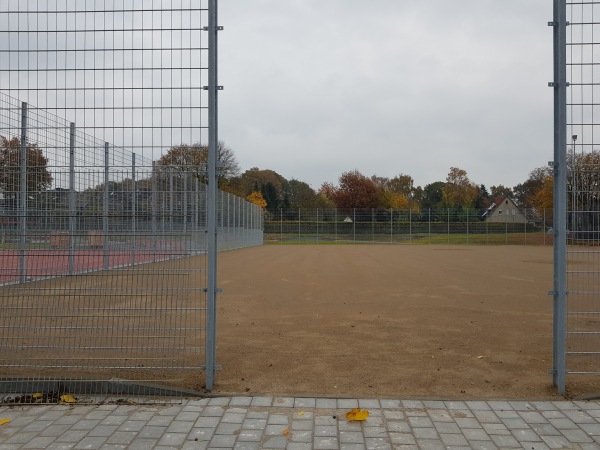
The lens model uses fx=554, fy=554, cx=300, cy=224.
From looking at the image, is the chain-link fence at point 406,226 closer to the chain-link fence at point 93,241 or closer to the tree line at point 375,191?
the tree line at point 375,191

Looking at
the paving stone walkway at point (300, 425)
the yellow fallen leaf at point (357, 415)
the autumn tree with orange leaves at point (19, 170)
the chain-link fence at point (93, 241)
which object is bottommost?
the paving stone walkway at point (300, 425)

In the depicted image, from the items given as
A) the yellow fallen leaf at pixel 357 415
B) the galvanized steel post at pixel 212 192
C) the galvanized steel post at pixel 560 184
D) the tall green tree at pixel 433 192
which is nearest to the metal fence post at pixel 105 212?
Answer: the galvanized steel post at pixel 212 192

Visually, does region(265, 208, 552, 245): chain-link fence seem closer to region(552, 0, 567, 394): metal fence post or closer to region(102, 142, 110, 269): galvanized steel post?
region(552, 0, 567, 394): metal fence post

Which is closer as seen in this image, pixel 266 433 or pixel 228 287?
pixel 266 433

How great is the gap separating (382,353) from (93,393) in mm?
3116

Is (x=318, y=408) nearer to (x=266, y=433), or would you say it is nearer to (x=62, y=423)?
(x=266, y=433)

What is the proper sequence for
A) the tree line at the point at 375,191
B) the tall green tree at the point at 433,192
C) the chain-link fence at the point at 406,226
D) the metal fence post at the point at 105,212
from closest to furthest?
the metal fence post at the point at 105,212 < the chain-link fence at the point at 406,226 < the tree line at the point at 375,191 < the tall green tree at the point at 433,192

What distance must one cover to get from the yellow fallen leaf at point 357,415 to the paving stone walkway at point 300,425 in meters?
0.05

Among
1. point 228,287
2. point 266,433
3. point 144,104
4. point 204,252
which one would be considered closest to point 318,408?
point 266,433

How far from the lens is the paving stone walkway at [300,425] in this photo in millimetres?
3912

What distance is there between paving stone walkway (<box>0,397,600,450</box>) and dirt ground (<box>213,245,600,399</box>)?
34 cm

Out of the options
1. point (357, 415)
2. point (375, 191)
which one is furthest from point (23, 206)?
point (375, 191)

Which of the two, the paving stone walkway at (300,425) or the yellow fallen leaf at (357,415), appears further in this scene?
the yellow fallen leaf at (357,415)

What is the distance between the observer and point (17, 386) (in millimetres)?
5000
